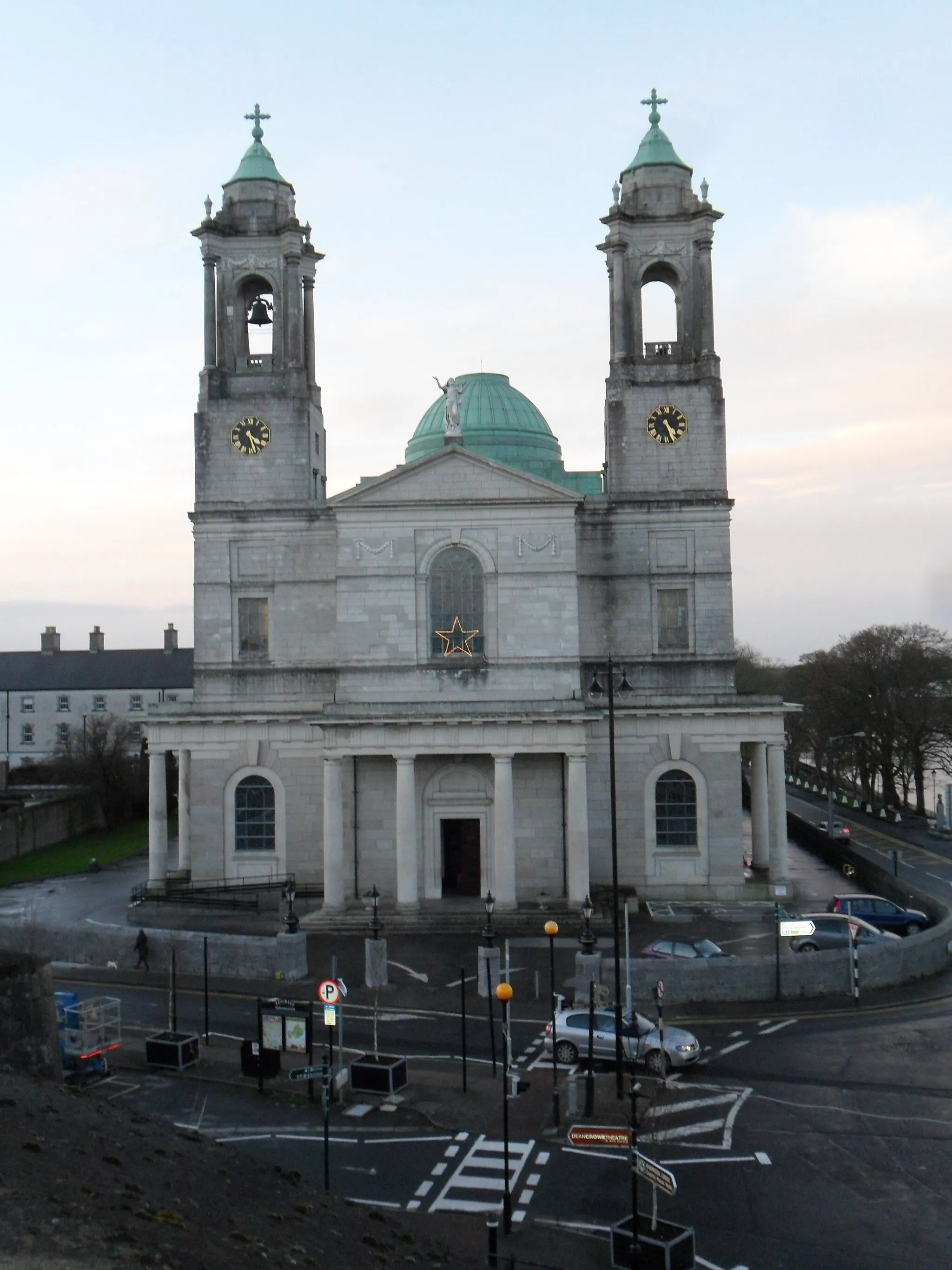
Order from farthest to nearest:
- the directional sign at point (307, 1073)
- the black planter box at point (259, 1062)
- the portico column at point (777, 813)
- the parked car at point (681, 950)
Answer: the portico column at point (777, 813)
the parked car at point (681, 950)
the black planter box at point (259, 1062)
the directional sign at point (307, 1073)

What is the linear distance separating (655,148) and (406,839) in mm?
29213

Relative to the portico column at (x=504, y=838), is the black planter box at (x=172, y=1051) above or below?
below

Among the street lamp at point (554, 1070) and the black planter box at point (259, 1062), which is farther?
the black planter box at point (259, 1062)

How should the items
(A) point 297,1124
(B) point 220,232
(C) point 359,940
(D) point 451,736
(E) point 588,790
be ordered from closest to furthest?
(A) point 297,1124, (C) point 359,940, (D) point 451,736, (E) point 588,790, (B) point 220,232

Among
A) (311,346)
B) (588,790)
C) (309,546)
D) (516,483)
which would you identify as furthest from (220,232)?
(588,790)

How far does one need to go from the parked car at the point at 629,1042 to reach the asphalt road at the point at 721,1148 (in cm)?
52

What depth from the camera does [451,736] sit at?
4328cm

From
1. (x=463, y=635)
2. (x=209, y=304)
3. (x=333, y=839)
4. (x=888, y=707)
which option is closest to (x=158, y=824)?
(x=333, y=839)

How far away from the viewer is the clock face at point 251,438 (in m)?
48.6

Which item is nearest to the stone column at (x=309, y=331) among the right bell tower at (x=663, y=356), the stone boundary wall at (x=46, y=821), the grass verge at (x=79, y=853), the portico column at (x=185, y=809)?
the right bell tower at (x=663, y=356)

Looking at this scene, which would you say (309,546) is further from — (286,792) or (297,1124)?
(297,1124)

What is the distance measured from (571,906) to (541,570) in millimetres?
A: 11961

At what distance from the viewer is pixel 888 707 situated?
75.2 m

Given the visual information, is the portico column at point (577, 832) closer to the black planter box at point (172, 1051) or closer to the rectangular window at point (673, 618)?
the rectangular window at point (673, 618)
